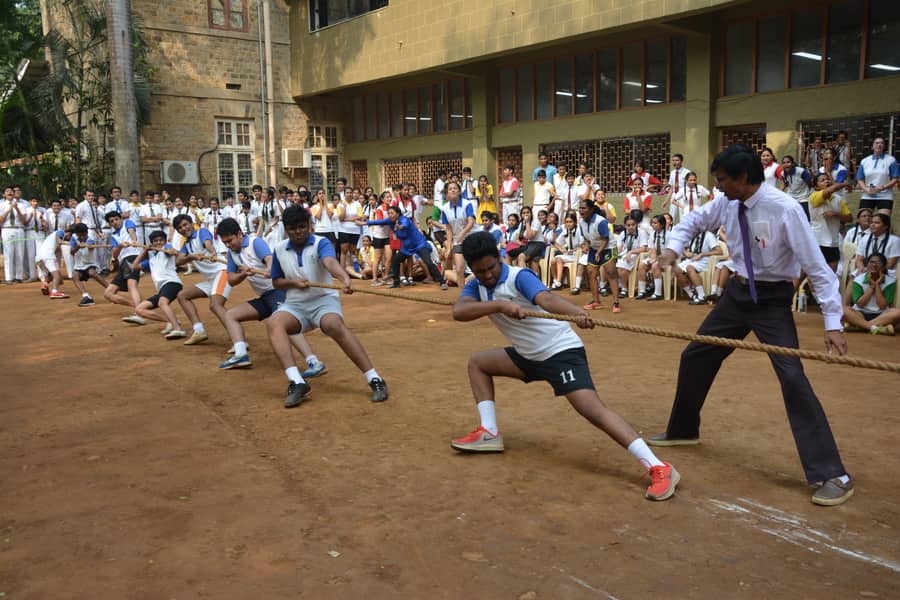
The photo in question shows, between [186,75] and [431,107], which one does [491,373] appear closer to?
[431,107]

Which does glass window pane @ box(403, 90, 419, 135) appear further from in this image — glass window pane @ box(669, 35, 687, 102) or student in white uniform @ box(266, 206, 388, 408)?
student in white uniform @ box(266, 206, 388, 408)

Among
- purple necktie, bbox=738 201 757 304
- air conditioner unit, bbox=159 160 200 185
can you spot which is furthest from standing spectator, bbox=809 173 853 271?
air conditioner unit, bbox=159 160 200 185

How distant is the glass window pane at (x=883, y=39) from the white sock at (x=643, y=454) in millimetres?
10992

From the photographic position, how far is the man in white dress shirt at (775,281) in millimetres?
4070

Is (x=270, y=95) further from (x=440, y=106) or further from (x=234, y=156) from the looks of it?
(x=440, y=106)

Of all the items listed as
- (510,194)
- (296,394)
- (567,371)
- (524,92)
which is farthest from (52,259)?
(567,371)

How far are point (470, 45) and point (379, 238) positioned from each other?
5483mm

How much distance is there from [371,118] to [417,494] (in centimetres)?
2053

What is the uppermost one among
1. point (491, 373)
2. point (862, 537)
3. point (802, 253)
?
point (802, 253)

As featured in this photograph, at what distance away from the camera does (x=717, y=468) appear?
4570 mm

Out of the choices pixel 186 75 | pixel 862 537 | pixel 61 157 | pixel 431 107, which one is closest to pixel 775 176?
pixel 862 537

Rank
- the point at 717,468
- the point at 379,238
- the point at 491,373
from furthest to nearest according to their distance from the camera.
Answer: the point at 379,238
the point at 491,373
the point at 717,468

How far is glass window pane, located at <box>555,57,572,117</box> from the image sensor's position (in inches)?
683

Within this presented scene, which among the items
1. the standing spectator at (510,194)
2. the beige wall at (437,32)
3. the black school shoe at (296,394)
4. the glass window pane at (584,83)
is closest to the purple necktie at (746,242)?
the black school shoe at (296,394)
